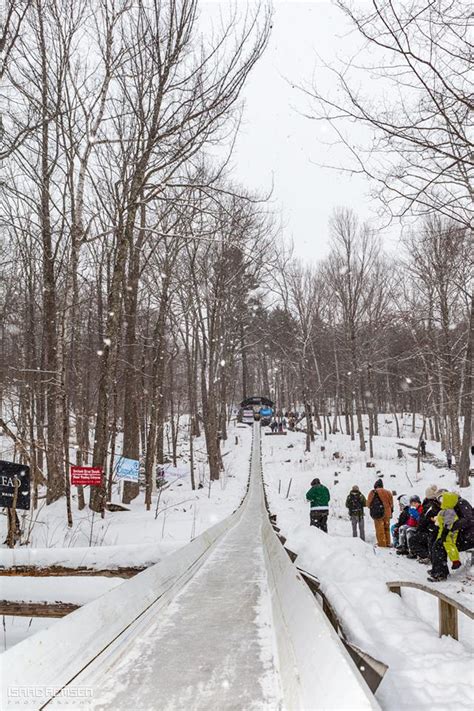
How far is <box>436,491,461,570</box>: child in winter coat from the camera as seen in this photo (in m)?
7.98

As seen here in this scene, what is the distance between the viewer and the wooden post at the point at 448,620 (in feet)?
14.5

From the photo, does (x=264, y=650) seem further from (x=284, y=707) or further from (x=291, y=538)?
(x=291, y=538)

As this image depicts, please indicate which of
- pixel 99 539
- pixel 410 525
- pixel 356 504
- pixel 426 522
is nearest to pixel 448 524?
pixel 426 522

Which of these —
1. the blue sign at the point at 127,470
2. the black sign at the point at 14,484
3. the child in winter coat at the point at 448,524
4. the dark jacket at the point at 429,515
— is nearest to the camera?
the black sign at the point at 14,484

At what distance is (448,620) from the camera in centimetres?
448

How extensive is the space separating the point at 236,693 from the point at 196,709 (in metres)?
0.29

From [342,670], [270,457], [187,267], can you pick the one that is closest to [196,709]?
[342,670]

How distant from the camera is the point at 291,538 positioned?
30.9 feet

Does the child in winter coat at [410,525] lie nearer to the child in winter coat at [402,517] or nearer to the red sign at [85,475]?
the child in winter coat at [402,517]

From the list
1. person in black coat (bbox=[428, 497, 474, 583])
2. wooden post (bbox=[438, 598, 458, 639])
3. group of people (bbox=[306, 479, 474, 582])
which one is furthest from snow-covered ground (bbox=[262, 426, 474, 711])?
group of people (bbox=[306, 479, 474, 582])

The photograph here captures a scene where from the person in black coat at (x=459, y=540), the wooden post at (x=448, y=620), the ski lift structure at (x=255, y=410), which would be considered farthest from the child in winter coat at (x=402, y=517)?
the ski lift structure at (x=255, y=410)

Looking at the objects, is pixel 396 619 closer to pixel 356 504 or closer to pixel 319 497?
pixel 319 497

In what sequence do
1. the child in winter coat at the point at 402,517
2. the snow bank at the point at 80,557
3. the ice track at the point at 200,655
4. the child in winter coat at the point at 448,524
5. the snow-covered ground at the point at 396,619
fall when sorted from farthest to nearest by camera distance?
the child in winter coat at the point at 402,517, the child in winter coat at the point at 448,524, the snow bank at the point at 80,557, the snow-covered ground at the point at 396,619, the ice track at the point at 200,655

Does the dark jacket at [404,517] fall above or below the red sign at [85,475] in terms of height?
below
